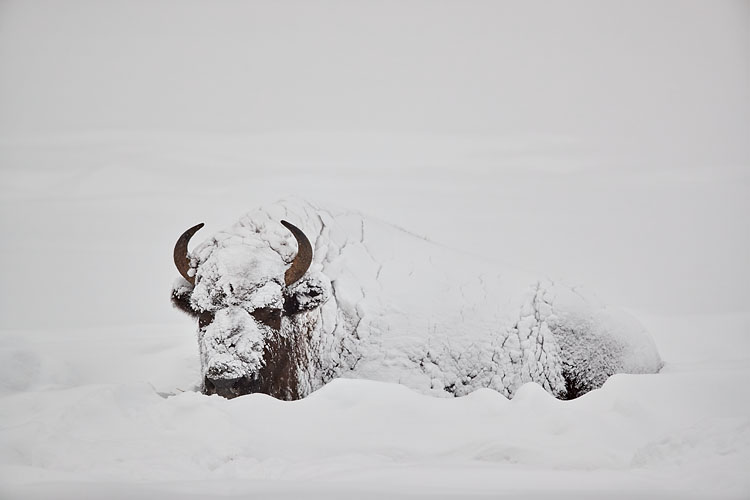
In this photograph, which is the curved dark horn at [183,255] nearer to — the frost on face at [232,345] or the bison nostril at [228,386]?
the frost on face at [232,345]

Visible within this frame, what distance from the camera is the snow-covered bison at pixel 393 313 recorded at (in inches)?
209

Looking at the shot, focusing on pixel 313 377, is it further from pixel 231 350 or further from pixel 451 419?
pixel 451 419

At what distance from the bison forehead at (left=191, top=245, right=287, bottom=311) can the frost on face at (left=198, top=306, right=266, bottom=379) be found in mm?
95

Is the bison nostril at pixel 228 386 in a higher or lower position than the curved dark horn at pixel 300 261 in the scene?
lower

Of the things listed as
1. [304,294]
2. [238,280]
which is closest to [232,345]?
[238,280]

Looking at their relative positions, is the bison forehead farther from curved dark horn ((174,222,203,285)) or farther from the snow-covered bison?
curved dark horn ((174,222,203,285))

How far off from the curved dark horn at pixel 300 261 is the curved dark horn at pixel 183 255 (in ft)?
2.23

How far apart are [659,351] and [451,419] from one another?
11.2ft

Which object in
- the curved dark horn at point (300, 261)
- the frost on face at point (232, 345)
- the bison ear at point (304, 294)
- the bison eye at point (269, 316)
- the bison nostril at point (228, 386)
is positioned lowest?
the bison nostril at point (228, 386)

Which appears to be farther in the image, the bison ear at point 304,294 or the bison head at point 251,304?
the bison ear at point 304,294

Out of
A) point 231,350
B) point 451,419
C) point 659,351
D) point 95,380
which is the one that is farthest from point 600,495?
point 659,351

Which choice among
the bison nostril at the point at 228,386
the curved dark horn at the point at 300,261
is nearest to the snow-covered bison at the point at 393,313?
the curved dark horn at the point at 300,261

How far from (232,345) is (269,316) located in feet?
1.28

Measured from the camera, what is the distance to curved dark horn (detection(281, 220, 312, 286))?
536 centimetres
